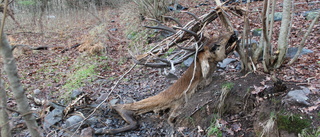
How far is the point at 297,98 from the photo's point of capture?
2.83 metres

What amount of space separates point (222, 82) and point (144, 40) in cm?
568

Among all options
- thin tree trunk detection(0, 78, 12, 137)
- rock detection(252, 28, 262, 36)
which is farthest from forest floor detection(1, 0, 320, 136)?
rock detection(252, 28, 262, 36)

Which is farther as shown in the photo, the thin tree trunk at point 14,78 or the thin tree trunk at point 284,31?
the thin tree trunk at point 284,31

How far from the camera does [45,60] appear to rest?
8.55 meters

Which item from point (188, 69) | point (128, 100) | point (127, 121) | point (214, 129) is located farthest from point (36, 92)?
point (214, 129)

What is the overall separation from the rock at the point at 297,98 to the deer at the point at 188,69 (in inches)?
43.0

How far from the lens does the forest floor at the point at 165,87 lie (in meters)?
3.07

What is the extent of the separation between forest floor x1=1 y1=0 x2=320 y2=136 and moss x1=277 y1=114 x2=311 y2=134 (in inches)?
1.2

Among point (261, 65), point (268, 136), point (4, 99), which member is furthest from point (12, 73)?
point (261, 65)

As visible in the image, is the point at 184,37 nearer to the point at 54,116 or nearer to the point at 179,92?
the point at 179,92

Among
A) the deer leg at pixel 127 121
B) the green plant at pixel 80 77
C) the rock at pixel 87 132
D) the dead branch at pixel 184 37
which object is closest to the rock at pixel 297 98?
the dead branch at pixel 184 37

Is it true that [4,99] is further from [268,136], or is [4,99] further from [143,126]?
[268,136]

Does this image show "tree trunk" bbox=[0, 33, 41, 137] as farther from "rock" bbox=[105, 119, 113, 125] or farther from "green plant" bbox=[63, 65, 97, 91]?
"green plant" bbox=[63, 65, 97, 91]

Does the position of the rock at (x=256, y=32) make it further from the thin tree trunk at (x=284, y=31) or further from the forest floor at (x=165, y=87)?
the thin tree trunk at (x=284, y=31)
